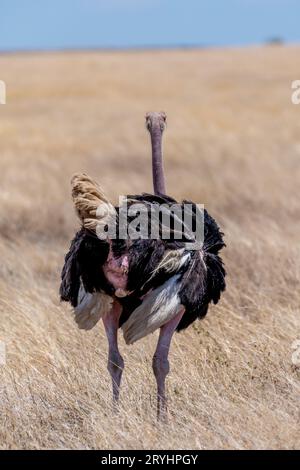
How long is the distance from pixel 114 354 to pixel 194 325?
162cm

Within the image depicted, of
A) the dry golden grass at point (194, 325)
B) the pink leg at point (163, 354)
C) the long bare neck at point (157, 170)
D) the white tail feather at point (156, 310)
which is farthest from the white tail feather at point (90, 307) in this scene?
the long bare neck at point (157, 170)

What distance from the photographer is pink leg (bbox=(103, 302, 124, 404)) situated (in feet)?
15.7

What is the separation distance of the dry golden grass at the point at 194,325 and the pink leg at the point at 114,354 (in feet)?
0.48

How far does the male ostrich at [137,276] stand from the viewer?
4.36 meters

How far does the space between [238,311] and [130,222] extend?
250cm

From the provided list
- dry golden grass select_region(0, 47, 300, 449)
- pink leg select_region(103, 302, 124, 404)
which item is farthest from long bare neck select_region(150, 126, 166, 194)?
dry golden grass select_region(0, 47, 300, 449)

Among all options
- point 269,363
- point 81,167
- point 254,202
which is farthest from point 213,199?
point 269,363

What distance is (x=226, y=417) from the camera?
4.69 m

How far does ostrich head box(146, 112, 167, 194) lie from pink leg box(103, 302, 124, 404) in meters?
0.66

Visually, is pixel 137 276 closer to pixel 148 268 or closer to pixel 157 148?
pixel 148 268

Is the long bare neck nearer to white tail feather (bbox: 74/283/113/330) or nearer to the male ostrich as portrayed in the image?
the male ostrich

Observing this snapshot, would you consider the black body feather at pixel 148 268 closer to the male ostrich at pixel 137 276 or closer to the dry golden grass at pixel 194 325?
the male ostrich at pixel 137 276

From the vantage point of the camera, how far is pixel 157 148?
205 inches

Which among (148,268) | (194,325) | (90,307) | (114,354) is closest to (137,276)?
(148,268)
